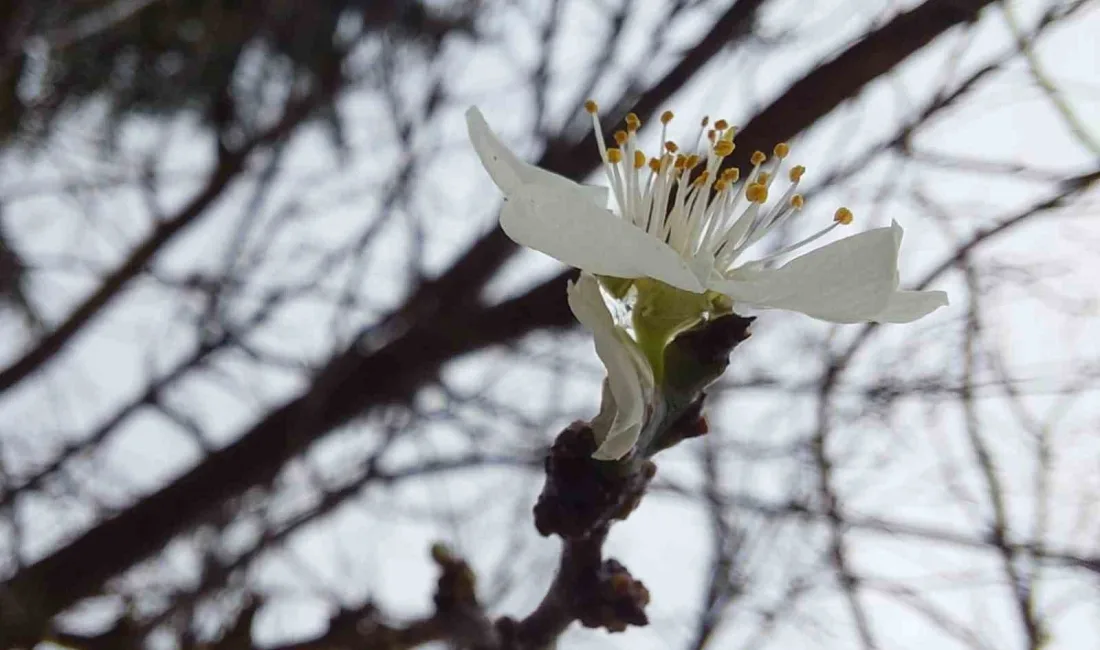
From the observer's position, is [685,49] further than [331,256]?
No

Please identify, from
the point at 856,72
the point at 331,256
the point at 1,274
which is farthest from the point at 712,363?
the point at 1,274

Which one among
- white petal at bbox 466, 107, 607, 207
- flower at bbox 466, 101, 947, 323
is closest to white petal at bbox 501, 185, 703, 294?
flower at bbox 466, 101, 947, 323

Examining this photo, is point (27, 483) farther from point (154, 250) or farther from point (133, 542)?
point (154, 250)

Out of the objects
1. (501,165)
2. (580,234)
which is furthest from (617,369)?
(501,165)

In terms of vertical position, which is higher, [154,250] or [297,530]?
[154,250]

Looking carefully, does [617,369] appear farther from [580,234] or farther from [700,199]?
[700,199]

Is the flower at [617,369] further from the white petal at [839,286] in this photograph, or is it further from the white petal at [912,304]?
the white petal at [912,304]

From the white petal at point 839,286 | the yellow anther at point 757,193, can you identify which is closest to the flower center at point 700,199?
the yellow anther at point 757,193
